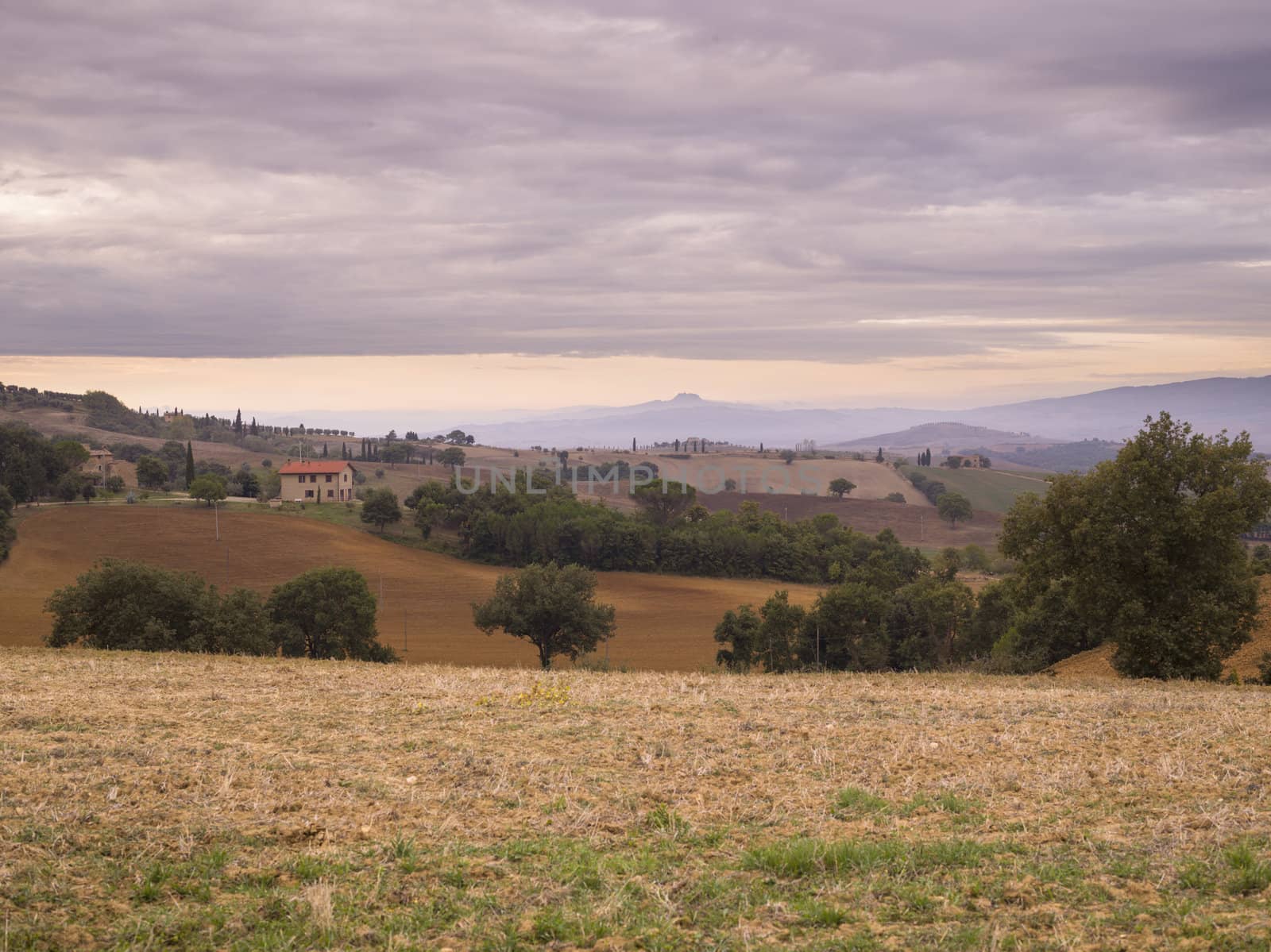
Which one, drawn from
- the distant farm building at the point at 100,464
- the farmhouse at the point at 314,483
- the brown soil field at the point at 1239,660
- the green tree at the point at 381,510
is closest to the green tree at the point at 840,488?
the farmhouse at the point at 314,483

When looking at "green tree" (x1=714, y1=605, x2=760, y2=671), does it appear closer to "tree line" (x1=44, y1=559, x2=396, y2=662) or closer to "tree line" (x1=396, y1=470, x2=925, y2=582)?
"tree line" (x1=44, y1=559, x2=396, y2=662)

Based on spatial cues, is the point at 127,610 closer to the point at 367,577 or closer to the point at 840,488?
the point at 367,577

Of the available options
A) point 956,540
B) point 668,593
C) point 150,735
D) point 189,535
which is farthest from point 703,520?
point 150,735

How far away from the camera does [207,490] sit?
342ft

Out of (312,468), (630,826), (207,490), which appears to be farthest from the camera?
(312,468)

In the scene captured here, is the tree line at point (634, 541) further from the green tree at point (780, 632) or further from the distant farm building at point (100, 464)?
the distant farm building at point (100, 464)

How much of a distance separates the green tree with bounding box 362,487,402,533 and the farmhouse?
19.6 meters

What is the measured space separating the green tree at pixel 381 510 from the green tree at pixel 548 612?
5537 cm

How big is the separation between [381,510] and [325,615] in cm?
6053

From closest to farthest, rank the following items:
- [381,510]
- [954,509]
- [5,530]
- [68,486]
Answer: [5,530], [381,510], [68,486], [954,509]

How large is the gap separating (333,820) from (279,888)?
1.63 meters

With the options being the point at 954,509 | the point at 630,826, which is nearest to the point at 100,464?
the point at 954,509

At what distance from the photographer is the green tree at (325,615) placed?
43.3 meters

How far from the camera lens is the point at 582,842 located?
8.51 meters
